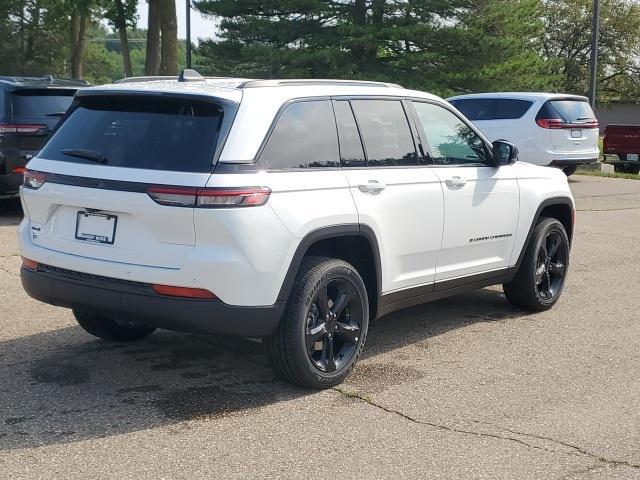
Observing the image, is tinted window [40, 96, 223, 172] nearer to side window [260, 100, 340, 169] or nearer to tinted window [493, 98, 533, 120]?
side window [260, 100, 340, 169]

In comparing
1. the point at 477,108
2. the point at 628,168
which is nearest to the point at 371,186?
the point at 477,108

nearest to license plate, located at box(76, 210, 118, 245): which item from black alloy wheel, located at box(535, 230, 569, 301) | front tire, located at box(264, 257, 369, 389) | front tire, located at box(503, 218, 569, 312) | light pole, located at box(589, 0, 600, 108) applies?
front tire, located at box(264, 257, 369, 389)

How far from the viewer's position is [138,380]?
5277 mm

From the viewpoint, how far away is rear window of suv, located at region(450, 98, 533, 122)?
17016 millimetres

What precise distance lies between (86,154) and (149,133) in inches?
15.6

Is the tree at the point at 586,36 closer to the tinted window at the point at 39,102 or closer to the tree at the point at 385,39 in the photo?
the tree at the point at 385,39

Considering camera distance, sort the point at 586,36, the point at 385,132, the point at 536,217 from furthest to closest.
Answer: the point at 586,36 < the point at 536,217 < the point at 385,132

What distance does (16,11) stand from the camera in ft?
196

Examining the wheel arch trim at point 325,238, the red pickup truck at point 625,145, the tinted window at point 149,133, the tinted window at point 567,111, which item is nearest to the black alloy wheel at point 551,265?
the wheel arch trim at point 325,238

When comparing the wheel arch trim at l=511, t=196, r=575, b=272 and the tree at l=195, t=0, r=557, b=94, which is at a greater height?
the tree at l=195, t=0, r=557, b=94

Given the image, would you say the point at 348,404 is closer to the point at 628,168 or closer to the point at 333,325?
the point at 333,325

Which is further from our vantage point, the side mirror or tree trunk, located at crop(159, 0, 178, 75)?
tree trunk, located at crop(159, 0, 178, 75)


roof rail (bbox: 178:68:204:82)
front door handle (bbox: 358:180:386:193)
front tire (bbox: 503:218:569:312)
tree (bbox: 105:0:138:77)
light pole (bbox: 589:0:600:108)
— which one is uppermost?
tree (bbox: 105:0:138:77)

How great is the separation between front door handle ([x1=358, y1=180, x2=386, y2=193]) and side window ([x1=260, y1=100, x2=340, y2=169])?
0.20 metres
